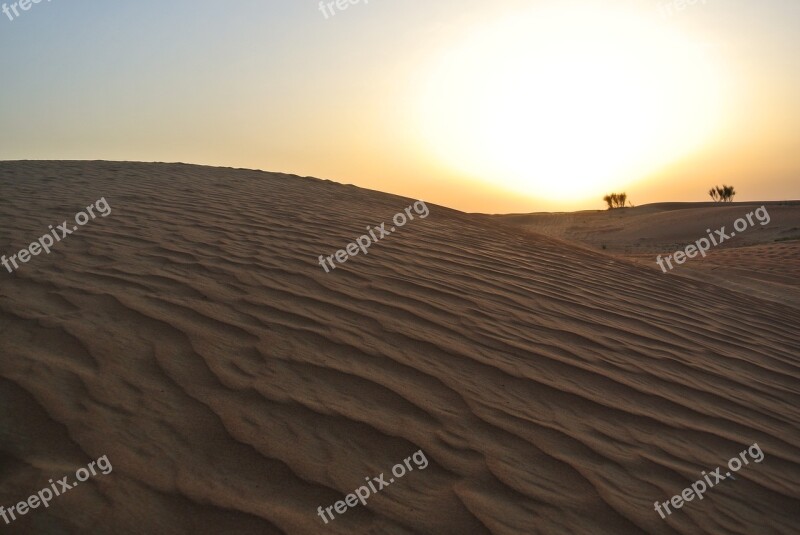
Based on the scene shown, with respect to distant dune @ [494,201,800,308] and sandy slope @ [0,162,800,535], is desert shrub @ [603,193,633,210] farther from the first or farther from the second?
sandy slope @ [0,162,800,535]

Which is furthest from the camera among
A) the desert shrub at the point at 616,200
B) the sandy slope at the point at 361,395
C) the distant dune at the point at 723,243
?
the desert shrub at the point at 616,200

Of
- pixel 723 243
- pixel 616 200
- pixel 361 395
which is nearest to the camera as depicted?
pixel 361 395

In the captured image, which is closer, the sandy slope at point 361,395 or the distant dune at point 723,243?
the sandy slope at point 361,395

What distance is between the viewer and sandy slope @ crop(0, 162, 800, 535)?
178cm

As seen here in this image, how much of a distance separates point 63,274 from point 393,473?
245cm

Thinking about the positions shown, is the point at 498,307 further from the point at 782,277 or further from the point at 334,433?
the point at 782,277

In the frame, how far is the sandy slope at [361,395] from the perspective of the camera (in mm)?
1776

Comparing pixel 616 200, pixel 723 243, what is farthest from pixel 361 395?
pixel 616 200

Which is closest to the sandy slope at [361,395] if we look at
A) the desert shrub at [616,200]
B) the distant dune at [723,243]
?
the distant dune at [723,243]

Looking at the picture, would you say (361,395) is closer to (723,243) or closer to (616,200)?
(723,243)

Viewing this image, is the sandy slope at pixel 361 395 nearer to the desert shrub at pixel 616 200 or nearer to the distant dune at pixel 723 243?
the distant dune at pixel 723 243

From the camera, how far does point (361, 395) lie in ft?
7.68

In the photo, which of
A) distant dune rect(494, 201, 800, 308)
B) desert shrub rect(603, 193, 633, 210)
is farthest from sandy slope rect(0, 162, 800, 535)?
desert shrub rect(603, 193, 633, 210)

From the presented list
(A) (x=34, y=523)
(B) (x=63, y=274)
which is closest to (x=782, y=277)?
(B) (x=63, y=274)
